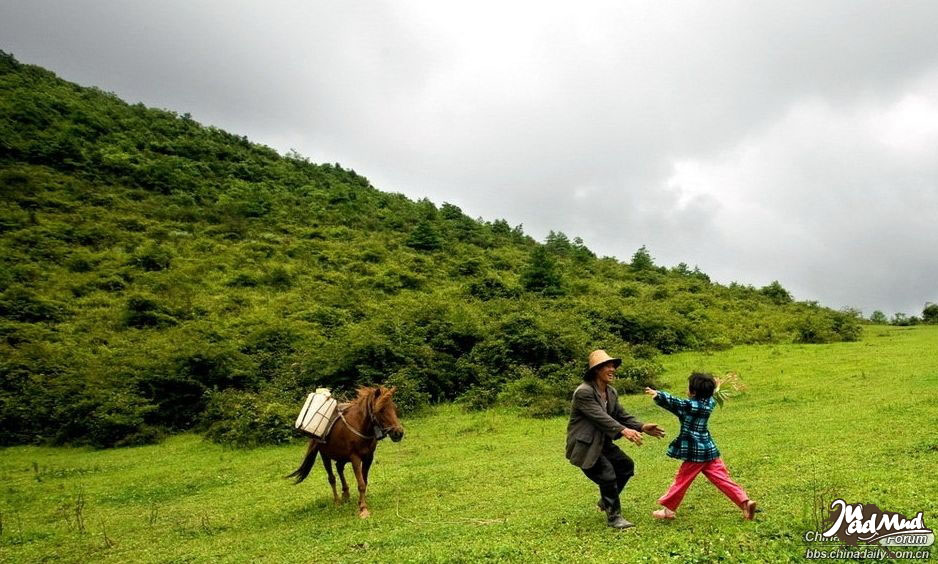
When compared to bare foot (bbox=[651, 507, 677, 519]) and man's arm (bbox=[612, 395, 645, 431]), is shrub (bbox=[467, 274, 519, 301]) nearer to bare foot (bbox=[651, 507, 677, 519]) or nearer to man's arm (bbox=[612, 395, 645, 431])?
man's arm (bbox=[612, 395, 645, 431])

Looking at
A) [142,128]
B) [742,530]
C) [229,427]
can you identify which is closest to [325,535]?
[742,530]

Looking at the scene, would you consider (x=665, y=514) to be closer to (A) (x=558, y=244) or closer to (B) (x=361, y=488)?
(B) (x=361, y=488)

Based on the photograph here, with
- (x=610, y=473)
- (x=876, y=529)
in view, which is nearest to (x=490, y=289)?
(x=610, y=473)

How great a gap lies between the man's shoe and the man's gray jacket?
0.78m

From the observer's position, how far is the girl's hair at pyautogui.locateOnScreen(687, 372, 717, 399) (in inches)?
251

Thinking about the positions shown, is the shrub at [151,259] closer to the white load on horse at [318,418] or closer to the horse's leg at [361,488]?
the white load on horse at [318,418]

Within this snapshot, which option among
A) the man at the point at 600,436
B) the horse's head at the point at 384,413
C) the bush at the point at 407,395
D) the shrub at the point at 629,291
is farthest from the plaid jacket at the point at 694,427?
the shrub at the point at 629,291

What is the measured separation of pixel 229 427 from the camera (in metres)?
19.7

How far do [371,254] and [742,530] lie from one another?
42763mm

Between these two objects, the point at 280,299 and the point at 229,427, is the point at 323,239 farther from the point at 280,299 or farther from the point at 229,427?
the point at 229,427

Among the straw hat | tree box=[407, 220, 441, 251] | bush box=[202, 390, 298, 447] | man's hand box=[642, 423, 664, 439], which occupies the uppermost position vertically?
tree box=[407, 220, 441, 251]

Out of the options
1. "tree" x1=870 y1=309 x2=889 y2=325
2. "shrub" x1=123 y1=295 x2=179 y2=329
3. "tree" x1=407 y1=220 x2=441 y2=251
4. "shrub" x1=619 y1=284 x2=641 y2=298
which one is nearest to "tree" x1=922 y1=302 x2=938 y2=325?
"tree" x1=870 y1=309 x2=889 y2=325

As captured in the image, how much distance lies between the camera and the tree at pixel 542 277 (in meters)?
39.5

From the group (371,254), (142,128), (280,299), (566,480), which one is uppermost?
(142,128)
